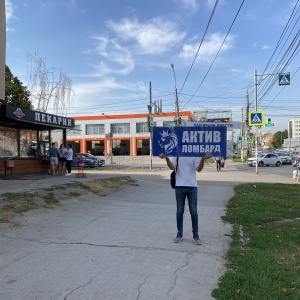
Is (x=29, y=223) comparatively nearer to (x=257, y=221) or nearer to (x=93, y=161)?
(x=257, y=221)

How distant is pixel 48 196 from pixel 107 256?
17.9 ft

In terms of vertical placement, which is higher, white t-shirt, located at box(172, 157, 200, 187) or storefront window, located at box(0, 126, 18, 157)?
storefront window, located at box(0, 126, 18, 157)

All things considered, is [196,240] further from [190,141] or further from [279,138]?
[279,138]

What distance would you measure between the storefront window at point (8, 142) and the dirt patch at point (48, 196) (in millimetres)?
5144

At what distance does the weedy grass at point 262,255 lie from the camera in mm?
3934

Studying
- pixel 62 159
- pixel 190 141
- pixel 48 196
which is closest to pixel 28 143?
pixel 62 159

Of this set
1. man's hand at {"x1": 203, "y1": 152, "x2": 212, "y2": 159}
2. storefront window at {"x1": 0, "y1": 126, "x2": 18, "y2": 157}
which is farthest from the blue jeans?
storefront window at {"x1": 0, "y1": 126, "x2": 18, "y2": 157}

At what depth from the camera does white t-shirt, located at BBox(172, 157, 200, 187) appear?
239 inches

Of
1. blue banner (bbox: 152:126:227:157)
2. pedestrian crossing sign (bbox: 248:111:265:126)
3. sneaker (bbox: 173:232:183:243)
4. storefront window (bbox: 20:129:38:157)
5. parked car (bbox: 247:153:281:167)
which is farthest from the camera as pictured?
parked car (bbox: 247:153:281:167)

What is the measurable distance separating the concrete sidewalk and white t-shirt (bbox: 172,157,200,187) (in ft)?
3.55

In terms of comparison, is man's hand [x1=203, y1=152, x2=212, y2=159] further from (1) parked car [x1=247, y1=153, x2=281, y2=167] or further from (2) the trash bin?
(1) parked car [x1=247, y1=153, x2=281, y2=167]

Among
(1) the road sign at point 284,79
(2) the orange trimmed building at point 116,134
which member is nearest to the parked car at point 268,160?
(1) the road sign at point 284,79

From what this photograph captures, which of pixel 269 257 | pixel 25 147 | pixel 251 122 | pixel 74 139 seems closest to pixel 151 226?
pixel 269 257

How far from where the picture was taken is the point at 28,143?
18.0 metres
